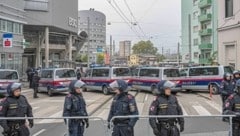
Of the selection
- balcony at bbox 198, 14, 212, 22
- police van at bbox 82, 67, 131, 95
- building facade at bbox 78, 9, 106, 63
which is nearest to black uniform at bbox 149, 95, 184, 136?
police van at bbox 82, 67, 131, 95

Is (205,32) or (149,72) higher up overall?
(205,32)

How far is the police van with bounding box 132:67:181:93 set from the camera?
92.3 feet

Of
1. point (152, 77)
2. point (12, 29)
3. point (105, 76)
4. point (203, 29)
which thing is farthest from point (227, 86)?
point (203, 29)

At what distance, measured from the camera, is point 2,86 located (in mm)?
25438

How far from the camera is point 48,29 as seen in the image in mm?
62562

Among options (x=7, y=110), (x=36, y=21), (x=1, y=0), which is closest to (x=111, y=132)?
(x=7, y=110)

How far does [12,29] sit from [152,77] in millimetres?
21874

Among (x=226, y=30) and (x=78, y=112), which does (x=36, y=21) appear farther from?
(x=78, y=112)

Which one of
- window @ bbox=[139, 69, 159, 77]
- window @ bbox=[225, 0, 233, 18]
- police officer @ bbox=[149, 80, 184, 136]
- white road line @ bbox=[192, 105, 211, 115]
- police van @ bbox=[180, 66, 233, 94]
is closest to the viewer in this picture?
police officer @ bbox=[149, 80, 184, 136]

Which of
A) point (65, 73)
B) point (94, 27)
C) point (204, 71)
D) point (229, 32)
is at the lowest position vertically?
point (65, 73)

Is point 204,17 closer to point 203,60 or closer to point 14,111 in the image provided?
point 203,60

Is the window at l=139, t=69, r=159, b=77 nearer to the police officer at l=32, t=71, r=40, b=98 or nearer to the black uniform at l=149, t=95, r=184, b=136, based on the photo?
the police officer at l=32, t=71, r=40, b=98

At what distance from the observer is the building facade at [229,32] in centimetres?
3512

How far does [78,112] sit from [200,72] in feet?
73.6
